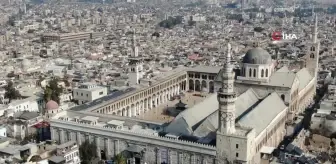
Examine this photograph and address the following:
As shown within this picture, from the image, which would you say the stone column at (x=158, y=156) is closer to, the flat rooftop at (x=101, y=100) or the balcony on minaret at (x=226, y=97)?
the balcony on minaret at (x=226, y=97)

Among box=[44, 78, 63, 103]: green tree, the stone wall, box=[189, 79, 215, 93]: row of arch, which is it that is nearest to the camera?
the stone wall

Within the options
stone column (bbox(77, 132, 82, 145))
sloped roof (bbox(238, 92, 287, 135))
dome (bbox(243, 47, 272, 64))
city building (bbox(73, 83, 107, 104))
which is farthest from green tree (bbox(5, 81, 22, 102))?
sloped roof (bbox(238, 92, 287, 135))

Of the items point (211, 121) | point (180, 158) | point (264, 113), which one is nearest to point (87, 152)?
point (180, 158)

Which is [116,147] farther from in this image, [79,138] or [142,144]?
[79,138]

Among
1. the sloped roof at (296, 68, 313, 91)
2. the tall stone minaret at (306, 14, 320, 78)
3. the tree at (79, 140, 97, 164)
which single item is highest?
the tall stone minaret at (306, 14, 320, 78)

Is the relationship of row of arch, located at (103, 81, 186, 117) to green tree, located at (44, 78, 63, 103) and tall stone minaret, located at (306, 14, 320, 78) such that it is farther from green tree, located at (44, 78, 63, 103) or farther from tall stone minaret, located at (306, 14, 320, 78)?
tall stone minaret, located at (306, 14, 320, 78)

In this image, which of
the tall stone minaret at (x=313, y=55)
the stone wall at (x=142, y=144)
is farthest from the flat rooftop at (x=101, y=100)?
the tall stone minaret at (x=313, y=55)

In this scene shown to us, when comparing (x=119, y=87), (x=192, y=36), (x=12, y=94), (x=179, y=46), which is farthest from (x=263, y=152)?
(x=192, y=36)

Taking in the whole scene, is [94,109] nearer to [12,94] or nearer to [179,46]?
[12,94]
